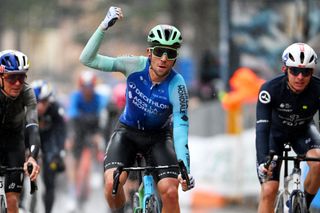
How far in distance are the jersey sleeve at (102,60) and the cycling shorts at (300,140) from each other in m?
1.67

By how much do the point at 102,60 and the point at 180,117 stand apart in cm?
100

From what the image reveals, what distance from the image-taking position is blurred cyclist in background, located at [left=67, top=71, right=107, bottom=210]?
19453 millimetres

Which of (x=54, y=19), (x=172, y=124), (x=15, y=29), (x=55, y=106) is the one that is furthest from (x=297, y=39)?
(x=54, y=19)

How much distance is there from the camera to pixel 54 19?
62.8 metres

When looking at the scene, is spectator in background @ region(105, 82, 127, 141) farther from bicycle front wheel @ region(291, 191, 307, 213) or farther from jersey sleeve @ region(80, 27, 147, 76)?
bicycle front wheel @ region(291, 191, 307, 213)

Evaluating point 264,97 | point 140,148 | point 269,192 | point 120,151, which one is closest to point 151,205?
point 120,151

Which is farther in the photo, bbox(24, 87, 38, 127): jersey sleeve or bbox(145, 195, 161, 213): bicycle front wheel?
bbox(24, 87, 38, 127): jersey sleeve

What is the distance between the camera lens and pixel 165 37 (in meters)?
11.1

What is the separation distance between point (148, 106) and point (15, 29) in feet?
147

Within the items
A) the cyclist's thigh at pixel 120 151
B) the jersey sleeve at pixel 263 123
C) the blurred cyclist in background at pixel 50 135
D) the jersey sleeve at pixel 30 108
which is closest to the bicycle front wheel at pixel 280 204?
the jersey sleeve at pixel 263 123

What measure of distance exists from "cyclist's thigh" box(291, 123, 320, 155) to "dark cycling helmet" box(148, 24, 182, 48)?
1701mm

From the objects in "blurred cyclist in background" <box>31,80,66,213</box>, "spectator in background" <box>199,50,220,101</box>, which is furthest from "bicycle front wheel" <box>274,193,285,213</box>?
"spectator in background" <box>199,50,220,101</box>

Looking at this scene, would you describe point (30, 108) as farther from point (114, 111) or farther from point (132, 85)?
point (114, 111)

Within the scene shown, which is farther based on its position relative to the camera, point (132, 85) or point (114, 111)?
point (114, 111)
